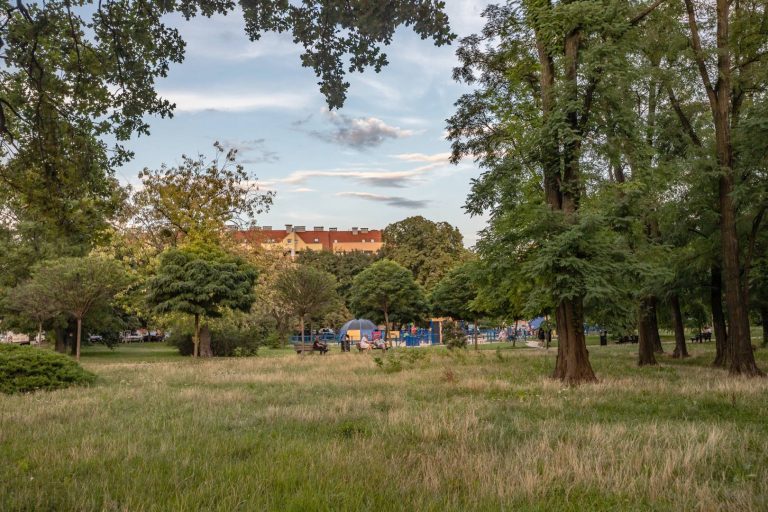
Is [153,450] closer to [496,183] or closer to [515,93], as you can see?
[496,183]

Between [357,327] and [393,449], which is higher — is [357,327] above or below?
above

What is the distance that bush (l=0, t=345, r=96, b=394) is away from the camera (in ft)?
46.7

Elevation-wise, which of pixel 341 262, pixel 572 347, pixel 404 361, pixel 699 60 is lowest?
pixel 404 361

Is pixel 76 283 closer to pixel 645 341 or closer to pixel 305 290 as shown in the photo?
pixel 305 290

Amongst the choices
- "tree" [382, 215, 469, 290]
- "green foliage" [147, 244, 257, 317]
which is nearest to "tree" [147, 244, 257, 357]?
"green foliage" [147, 244, 257, 317]

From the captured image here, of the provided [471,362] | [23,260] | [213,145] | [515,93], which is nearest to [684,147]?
[515,93]

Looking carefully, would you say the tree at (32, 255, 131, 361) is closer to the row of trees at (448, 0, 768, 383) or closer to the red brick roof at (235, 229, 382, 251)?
the row of trees at (448, 0, 768, 383)

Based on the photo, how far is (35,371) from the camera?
583 inches

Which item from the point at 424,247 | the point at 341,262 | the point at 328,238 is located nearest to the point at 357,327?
the point at 424,247

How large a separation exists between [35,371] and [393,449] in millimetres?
11647

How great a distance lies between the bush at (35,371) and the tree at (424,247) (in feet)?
182

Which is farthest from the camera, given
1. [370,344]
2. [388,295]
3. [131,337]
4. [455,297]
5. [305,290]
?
[131,337]

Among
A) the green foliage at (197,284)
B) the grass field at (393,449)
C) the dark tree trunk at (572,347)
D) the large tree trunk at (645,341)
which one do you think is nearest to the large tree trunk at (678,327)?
the large tree trunk at (645,341)

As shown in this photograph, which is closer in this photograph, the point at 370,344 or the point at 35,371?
the point at 35,371
